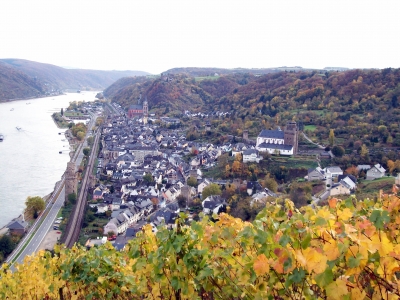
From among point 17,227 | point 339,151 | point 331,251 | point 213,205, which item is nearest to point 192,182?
point 213,205

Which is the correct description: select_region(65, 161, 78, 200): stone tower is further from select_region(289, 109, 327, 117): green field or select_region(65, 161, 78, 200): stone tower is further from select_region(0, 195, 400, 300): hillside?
select_region(289, 109, 327, 117): green field

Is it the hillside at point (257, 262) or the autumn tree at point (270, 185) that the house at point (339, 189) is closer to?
the autumn tree at point (270, 185)

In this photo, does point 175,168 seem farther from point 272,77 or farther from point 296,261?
point 272,77

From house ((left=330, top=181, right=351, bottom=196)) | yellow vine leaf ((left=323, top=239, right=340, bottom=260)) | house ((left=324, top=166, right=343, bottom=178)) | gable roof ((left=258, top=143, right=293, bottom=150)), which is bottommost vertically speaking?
gable roof ((left=258, top=143, right=293, bottom=150))

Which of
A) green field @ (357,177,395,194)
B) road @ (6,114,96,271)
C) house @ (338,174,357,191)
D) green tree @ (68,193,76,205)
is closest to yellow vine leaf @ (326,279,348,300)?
road @ (6,114,96,271)

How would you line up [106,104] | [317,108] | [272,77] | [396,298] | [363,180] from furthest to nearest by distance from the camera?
[106,104], [272,77], [317,108], [363,180], [396,298]

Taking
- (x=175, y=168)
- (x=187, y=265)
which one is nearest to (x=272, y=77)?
(x=175, y=168)

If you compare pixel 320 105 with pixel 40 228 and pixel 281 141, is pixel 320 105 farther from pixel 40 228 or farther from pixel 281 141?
pixel 40 228
